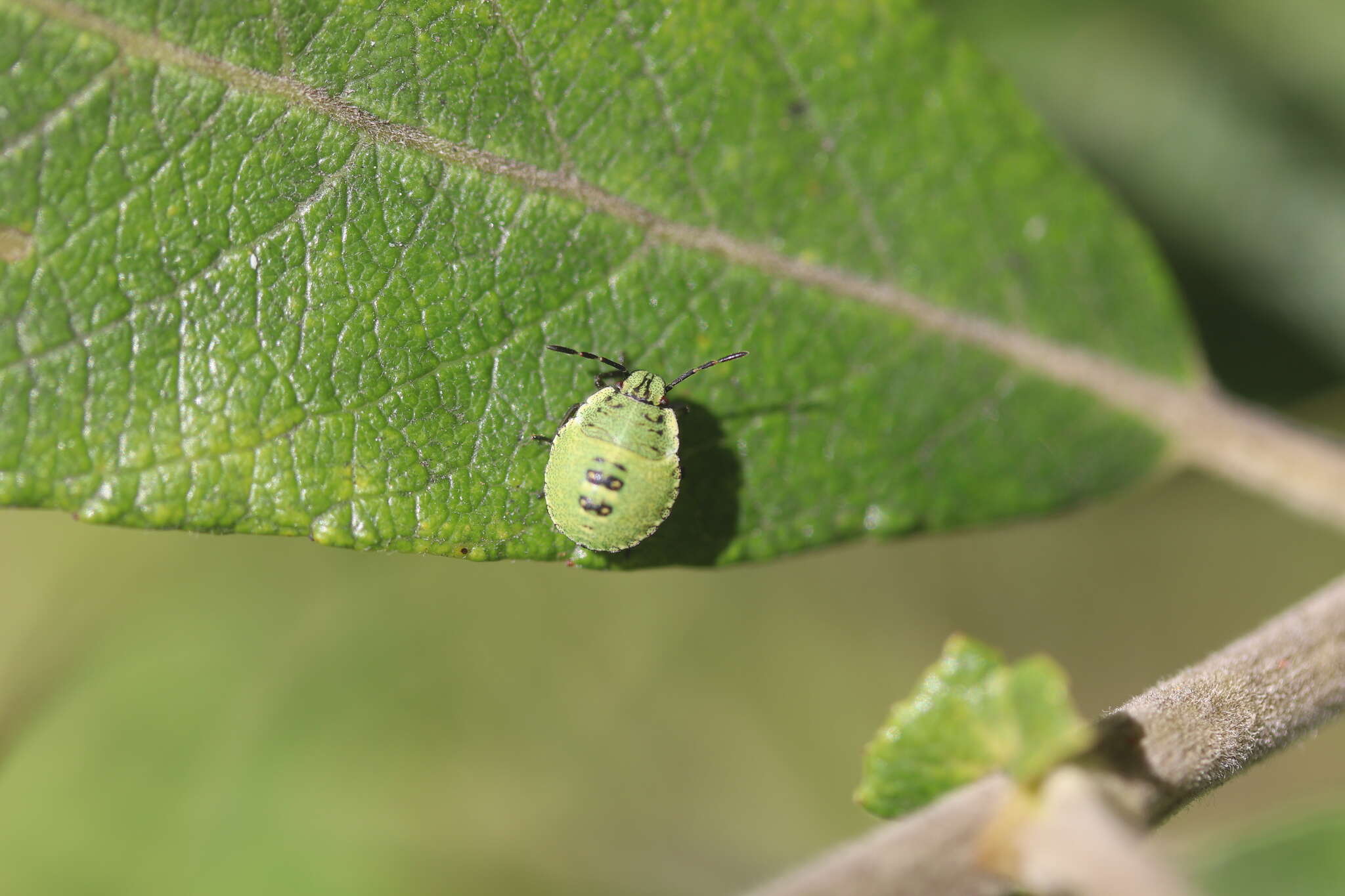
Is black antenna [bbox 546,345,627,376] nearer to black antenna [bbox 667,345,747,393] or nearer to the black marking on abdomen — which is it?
black antenna [bbox 667,345,747,393]

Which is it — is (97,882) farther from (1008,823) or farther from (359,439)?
(1008,823)

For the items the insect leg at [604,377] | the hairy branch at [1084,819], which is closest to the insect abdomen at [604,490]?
the insect leg at [604,377]

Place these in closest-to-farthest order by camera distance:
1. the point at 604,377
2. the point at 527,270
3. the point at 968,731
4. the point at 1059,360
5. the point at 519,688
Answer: the point at 968,731, the point at 527,270, the point at 604,377, the point at 1059,360, the point at 519,688

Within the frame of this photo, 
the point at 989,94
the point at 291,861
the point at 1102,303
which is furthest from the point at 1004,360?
the point at 291,861

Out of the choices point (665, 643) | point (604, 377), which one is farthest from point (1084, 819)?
point (665, 643)

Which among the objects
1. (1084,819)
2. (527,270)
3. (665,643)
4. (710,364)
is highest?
(527,270)

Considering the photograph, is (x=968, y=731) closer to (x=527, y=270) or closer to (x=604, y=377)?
(x=604, y=377)
